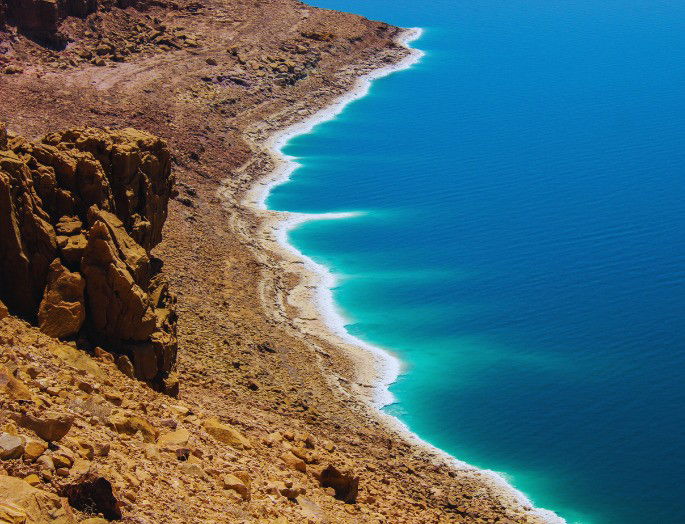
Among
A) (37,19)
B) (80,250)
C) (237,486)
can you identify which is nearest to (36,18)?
(37,19)

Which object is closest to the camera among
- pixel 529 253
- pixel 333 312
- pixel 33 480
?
pixel 33 480

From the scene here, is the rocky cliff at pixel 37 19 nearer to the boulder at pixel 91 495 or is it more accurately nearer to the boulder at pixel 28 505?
the boulder at pixel 91 495

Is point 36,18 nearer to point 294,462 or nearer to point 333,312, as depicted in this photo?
point 333,312

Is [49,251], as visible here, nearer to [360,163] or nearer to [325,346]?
[325,346]

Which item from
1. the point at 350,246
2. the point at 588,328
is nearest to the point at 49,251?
the point at 588,328

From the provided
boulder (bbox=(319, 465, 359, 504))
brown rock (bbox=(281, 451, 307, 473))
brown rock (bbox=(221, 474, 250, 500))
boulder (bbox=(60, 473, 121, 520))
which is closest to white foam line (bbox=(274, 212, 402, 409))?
brown rock (bbox=(281, 451, 307, 473))

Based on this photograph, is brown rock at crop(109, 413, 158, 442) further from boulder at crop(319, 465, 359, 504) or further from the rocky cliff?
the rocky cliff

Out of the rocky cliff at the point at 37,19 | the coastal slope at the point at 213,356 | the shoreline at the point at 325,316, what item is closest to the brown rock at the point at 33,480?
the coastal slope at the point at 213,356
